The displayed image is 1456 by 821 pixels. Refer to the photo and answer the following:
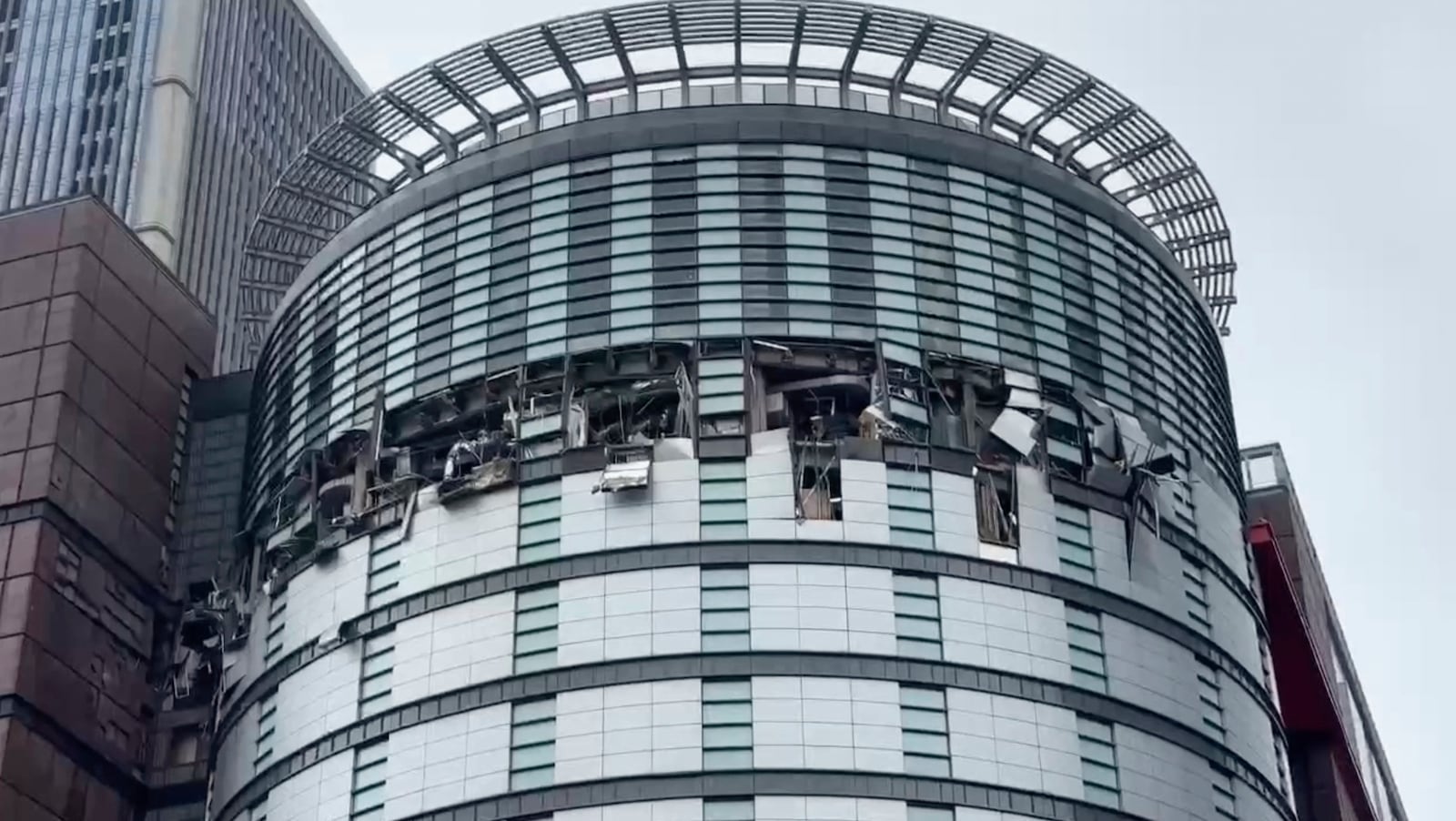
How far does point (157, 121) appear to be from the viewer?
515ft

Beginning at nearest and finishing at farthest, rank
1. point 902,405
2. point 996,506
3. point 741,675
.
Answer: point 741,675
point 996,506
point 902,405

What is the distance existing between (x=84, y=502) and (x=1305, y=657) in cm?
4664

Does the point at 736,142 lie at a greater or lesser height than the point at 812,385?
greater

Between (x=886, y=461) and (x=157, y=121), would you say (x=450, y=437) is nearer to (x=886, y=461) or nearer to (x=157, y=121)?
(x=886, y=461)

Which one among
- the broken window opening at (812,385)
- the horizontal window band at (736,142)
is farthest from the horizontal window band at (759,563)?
the horizontal window band at (736,142)

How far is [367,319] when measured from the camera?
242 ft

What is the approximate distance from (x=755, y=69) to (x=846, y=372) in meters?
13.1

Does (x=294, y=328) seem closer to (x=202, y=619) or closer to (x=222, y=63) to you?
(x=202, y=619)

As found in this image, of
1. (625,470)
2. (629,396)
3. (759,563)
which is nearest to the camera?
(759,563)

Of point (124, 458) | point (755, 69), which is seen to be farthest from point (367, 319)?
point (755, 69)

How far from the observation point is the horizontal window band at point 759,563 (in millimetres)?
63438

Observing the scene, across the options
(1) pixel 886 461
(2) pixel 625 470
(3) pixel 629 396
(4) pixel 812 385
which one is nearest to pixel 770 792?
(2) pixel 625 470

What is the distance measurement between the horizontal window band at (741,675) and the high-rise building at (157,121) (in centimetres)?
8774

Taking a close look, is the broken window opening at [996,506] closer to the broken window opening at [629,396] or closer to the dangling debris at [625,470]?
the broken window opening at [629,396]
